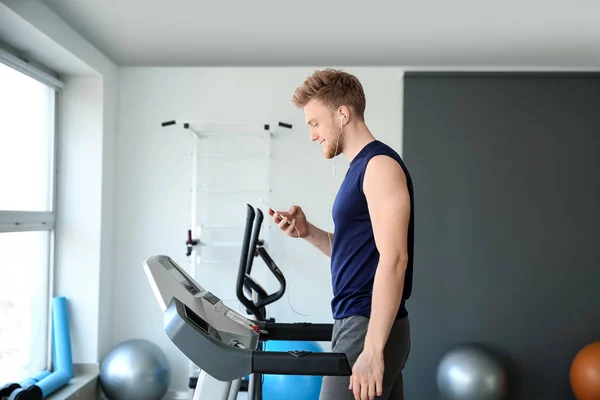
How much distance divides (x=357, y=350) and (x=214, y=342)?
13.6 inches

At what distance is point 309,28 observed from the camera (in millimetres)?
3283

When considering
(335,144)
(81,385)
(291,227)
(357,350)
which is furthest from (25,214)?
(357,350)

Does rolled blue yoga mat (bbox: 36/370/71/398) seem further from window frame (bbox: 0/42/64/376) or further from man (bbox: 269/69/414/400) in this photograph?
man (bbox: 269/69/414/400)

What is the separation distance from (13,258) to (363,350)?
8.58 ft

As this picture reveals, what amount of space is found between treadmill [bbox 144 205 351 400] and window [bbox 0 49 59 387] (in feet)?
6.57

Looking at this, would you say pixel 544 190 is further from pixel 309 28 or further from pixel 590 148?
pixel 309 28

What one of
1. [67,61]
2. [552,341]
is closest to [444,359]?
[552,341]

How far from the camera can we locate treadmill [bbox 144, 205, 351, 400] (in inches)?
50.3

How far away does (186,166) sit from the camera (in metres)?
4.13

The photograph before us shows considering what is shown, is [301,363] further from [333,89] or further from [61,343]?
[61,343]

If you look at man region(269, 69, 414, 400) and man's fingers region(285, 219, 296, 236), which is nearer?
man region(269, 69, 414, 400)

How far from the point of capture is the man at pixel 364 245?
4.15 ft

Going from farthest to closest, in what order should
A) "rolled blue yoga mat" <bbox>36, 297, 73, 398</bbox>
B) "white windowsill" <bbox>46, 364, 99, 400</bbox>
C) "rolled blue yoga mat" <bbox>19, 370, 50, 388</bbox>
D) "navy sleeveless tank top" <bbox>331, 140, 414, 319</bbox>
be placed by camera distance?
"rolled blue yoga mat" <bbox>36, 297, 73, 398</bbox>, "white windowsill" <bbox>46, 364, 99, 400</bbox>, "rolled blue yoga mat" <bbox>19, 370, 50, 388</bbox>, "navy sleeveless tank top" <bbox>331, 140, 414, 319</bbox>

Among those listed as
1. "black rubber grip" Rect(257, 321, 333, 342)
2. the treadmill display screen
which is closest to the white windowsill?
"black rubber grip" Rect(257, 321, 333, 342)
